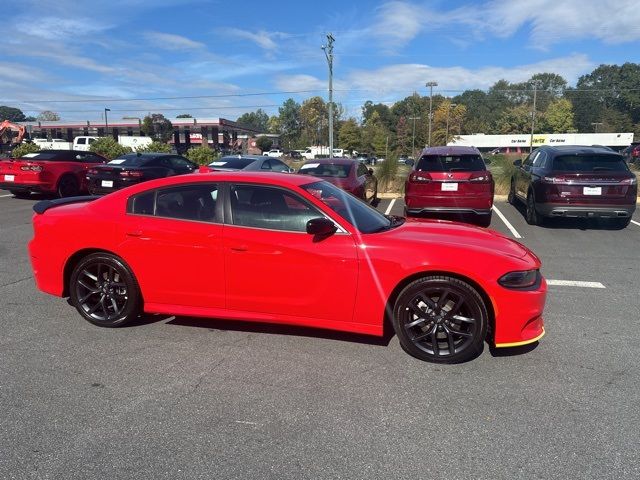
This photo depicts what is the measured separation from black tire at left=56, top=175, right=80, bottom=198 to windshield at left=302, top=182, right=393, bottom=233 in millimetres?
11402

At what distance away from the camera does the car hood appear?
3926mm

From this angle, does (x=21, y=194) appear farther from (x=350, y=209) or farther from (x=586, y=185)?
(x=586, y=185)

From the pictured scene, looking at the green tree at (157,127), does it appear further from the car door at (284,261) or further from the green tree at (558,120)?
the green tree at (558,120)

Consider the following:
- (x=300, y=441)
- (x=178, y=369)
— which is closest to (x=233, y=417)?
(x=300, y=441)

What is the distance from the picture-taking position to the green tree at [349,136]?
8025cm

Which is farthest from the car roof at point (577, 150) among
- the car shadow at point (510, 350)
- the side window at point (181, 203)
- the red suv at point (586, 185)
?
the side window at point (181, 203)

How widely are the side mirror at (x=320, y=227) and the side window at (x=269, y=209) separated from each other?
0.16 meters

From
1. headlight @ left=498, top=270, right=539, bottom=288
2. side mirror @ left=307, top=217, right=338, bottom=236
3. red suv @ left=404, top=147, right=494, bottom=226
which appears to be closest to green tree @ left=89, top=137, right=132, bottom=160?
red suv @ left=404, top=147, right=494, bottom=226

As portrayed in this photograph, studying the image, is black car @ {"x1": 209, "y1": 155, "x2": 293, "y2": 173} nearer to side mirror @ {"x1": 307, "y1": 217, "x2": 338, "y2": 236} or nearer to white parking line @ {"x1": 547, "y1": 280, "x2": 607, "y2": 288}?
white parking line @ {"x1": 547, "y1": 280, "x2": 607, "y2": 288}

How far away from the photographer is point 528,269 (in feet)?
12.4

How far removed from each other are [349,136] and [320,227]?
7838 cm

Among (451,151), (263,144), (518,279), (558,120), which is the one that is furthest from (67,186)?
(558,120)

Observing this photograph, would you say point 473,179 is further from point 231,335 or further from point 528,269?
point 231,335

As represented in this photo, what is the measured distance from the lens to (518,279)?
3756mm
